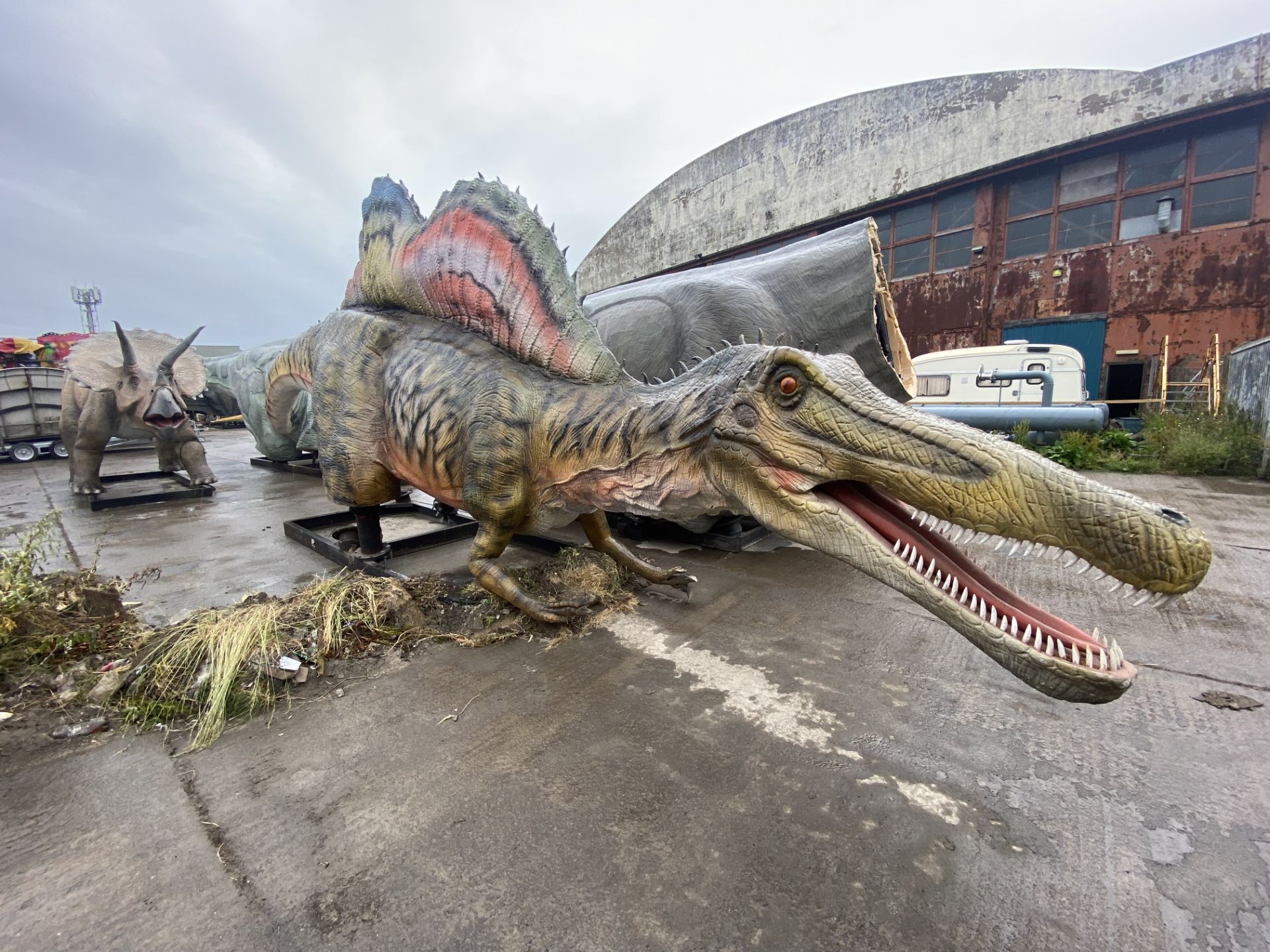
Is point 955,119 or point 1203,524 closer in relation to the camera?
point 1203,524

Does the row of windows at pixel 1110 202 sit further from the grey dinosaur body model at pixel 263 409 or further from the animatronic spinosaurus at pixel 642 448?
the grey dinosaur body model at pixel 263 409

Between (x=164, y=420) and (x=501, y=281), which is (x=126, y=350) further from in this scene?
(x=501, y=281)

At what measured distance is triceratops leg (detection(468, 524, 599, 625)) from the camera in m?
2.80

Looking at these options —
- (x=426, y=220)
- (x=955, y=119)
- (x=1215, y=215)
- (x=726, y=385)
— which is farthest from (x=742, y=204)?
(x=726, y=385)

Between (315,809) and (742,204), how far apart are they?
17669 mm

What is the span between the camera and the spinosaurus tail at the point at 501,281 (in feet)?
8.65

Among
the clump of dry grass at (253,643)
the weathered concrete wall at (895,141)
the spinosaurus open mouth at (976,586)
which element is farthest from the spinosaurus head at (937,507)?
the weathered concrete wall at (895,141)

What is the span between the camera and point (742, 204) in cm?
1636

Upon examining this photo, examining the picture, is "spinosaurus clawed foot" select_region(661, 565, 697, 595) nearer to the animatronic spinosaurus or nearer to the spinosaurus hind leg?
the animatronic spinosaurus

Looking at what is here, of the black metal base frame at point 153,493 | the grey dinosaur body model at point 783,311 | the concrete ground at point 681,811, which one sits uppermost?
the grey dinosaur body model at point 783,311

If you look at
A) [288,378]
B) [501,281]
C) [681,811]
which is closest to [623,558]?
[501,281]

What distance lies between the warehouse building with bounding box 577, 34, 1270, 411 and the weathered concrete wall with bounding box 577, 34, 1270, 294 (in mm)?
34

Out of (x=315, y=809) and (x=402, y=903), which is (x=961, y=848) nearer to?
(x=402, y=903)

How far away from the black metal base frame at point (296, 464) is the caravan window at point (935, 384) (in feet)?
34.6
